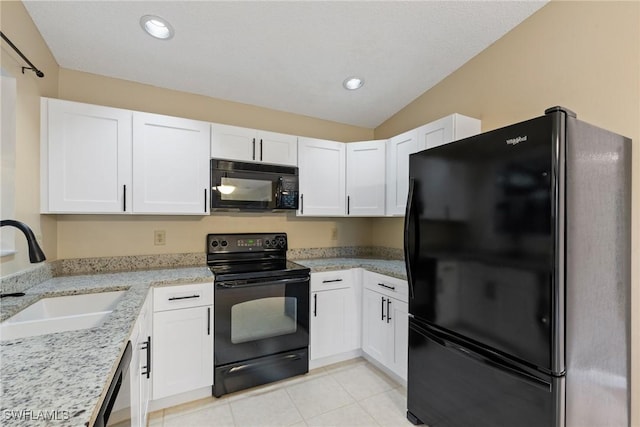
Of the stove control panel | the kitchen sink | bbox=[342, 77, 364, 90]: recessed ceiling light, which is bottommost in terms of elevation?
the kitchen sink

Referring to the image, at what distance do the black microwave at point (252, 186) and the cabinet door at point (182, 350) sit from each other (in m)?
0.85

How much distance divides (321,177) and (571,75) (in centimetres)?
191

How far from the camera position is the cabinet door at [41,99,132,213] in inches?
74.4

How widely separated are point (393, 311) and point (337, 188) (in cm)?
126

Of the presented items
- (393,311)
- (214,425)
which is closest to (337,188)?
(393,311)

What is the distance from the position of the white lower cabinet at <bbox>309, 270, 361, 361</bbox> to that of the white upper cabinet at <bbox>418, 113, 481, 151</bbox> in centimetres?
131

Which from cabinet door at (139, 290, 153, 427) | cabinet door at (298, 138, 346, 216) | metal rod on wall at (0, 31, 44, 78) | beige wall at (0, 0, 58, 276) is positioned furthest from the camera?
cabinet door at (298, 138, 346, 216)

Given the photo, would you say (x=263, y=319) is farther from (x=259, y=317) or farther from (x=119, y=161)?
(x=119, y=161)

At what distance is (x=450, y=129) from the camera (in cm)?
212

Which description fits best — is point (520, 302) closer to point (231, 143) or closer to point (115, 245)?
point (231, 143)

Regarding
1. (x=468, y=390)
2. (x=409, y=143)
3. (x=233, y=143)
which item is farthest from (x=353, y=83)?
(x=468, y=390)

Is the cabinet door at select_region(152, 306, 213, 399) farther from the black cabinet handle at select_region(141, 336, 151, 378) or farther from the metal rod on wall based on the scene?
the metal rod on wall

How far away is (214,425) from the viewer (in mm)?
1857

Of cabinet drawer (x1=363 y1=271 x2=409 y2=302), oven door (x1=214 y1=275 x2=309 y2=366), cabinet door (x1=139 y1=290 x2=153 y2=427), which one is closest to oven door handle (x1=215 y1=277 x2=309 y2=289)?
oven door (x1=214 y1=275 x2=309 y2=366)
